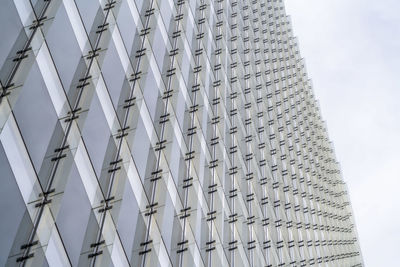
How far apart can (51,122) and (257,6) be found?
137ft

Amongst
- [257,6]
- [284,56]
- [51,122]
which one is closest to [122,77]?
[51,122]

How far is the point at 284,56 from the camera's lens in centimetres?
5816

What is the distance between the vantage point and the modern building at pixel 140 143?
1373 cm

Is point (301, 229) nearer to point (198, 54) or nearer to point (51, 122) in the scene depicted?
point (198, 54)

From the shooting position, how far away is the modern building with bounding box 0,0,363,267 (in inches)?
541

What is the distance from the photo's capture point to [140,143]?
66.4 feet

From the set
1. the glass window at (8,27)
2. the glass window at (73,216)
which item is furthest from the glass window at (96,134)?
the glass window at (8,27)

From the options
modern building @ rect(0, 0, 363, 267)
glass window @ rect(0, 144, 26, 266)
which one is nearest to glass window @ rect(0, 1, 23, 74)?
modern building @ rect(0, 0, 363, 267)

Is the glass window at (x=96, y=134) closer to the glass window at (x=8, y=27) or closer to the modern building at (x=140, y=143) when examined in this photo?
the modern building at (x=140, y=143)

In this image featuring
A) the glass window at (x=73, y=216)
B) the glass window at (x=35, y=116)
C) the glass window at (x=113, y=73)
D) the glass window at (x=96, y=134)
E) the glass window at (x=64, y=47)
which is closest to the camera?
the glass window at (x=35, y=116)

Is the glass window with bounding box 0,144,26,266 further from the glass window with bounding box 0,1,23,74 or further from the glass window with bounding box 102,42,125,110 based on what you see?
the glass window with bounding box 102,42,125,110

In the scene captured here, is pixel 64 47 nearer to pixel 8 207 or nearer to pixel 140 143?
pixel 140 143

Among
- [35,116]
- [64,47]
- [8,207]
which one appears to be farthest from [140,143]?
[8,207]

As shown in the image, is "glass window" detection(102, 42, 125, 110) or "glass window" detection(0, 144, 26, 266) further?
"glass window" detection(102, 42, 125, 110)
